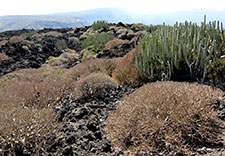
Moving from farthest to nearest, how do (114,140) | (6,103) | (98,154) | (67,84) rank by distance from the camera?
(67,84), (6,103), (114,140), (98,154)

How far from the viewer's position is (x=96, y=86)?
17.3ft

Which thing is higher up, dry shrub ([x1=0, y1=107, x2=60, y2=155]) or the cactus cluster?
the cactus cluster

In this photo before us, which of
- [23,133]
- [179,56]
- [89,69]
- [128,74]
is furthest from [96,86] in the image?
[23,133]

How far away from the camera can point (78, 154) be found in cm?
278

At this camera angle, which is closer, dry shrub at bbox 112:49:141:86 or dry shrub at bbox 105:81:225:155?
dry shrub at bbox 105:81:225:155

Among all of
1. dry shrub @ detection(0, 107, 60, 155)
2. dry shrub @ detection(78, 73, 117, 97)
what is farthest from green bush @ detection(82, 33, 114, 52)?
dry shrub @ detection(0, 107, 60, 155)

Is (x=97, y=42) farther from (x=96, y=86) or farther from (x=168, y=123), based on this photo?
(x=168, y=123)

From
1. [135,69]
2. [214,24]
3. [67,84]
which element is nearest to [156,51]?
[135,69]

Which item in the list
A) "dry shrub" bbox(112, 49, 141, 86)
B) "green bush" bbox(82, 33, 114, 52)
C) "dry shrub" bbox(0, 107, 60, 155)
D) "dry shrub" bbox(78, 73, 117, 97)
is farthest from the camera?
"green bush" bbox(82, 33, 114, 52)

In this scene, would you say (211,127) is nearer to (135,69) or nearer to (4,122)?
(4,122)

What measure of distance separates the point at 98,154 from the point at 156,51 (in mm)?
3622

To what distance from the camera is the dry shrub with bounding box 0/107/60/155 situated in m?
2.79

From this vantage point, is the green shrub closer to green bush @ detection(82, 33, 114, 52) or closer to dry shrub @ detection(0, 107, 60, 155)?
dry shrub @ detection(0, 107, 60, 155)

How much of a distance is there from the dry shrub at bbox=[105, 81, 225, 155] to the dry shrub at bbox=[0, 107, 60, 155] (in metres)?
0.89
